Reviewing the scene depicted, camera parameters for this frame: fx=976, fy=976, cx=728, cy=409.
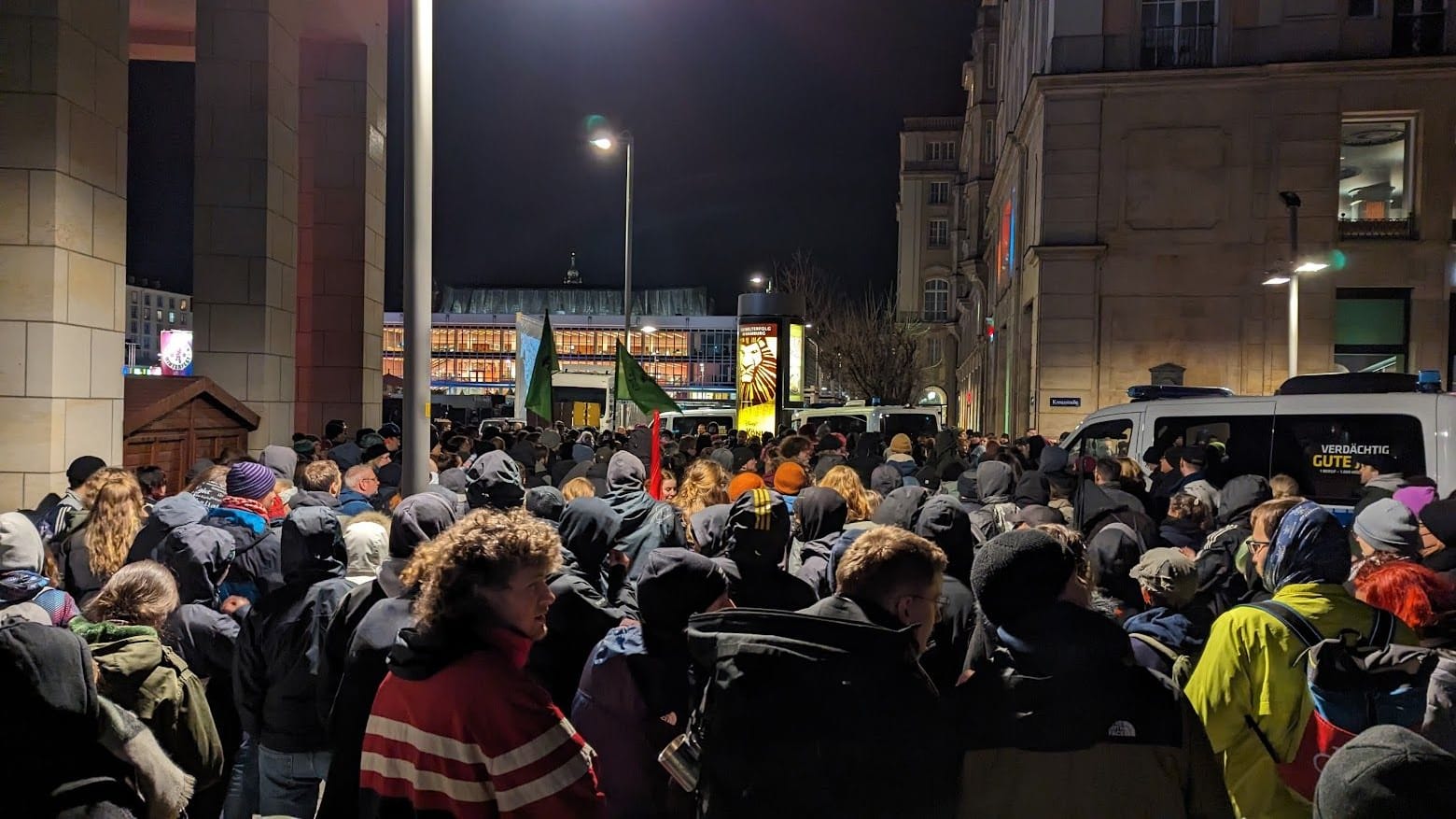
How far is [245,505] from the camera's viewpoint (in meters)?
6.28

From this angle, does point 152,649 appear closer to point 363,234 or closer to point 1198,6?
point 363,234

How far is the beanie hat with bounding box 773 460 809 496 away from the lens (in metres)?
8.06

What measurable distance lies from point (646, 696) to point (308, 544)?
1928 mm

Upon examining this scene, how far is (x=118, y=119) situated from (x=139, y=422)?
3.33m

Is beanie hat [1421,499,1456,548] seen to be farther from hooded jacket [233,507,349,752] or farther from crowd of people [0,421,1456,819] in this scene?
hooded jacket [233,507,349,752]

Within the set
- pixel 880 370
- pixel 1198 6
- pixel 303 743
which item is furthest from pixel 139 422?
pixel 880 370

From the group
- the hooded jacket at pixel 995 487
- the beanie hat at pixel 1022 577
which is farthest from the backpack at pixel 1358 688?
the hooded jacket at pixel 995 487

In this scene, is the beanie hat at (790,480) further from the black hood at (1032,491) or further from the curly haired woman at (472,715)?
the curly haired woman at (472,715)

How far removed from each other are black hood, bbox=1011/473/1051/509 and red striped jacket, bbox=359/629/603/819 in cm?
681

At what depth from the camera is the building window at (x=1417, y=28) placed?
23.3 meters

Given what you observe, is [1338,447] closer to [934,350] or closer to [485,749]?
[485,749]

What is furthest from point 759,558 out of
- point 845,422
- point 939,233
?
point 939,233

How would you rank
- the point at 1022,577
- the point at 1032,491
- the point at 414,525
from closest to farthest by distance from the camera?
the point at 1022,577, the point at 414,525, the point at 1032,491

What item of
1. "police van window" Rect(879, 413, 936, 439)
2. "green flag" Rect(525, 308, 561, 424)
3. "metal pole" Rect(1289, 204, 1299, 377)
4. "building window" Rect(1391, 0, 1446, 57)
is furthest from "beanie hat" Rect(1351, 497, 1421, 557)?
"building window" Rect(1391, 0, 1446, 57)
